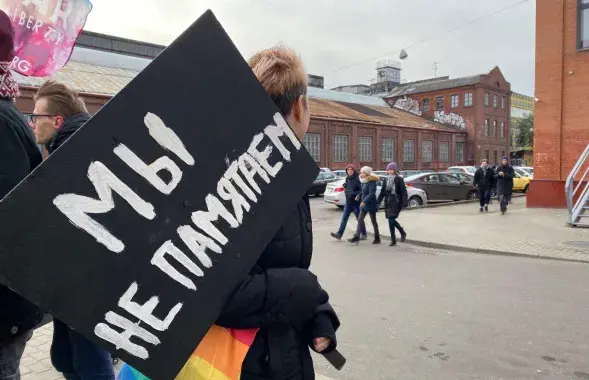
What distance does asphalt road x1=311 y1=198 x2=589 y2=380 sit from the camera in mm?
3770

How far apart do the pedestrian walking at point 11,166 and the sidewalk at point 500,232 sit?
28.8ft

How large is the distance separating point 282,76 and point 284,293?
30.2 inches

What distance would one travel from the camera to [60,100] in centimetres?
248

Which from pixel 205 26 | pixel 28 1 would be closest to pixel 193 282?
pixel 205 26

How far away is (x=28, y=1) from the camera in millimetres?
3240

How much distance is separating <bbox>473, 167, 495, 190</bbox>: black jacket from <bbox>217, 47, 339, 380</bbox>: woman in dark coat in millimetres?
15788

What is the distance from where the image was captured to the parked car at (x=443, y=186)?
20484mm

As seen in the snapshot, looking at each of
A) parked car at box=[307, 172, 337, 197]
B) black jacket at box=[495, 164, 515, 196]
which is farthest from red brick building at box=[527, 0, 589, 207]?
parked car at box=[307, 172, 337, 197]

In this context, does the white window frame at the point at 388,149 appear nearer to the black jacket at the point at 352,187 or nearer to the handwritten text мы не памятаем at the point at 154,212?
the black jacket at the point at 352,187

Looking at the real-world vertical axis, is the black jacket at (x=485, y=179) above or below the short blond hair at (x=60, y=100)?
below

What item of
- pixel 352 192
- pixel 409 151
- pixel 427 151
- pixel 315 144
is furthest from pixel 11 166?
pixel 427 151

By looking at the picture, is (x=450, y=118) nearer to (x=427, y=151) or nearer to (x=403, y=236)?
(x=427, y=151)

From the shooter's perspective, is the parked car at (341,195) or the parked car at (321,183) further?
the parked car at (321,183)

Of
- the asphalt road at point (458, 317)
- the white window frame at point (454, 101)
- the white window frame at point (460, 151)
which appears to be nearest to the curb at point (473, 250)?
the asphalt road at point (458, 317)
